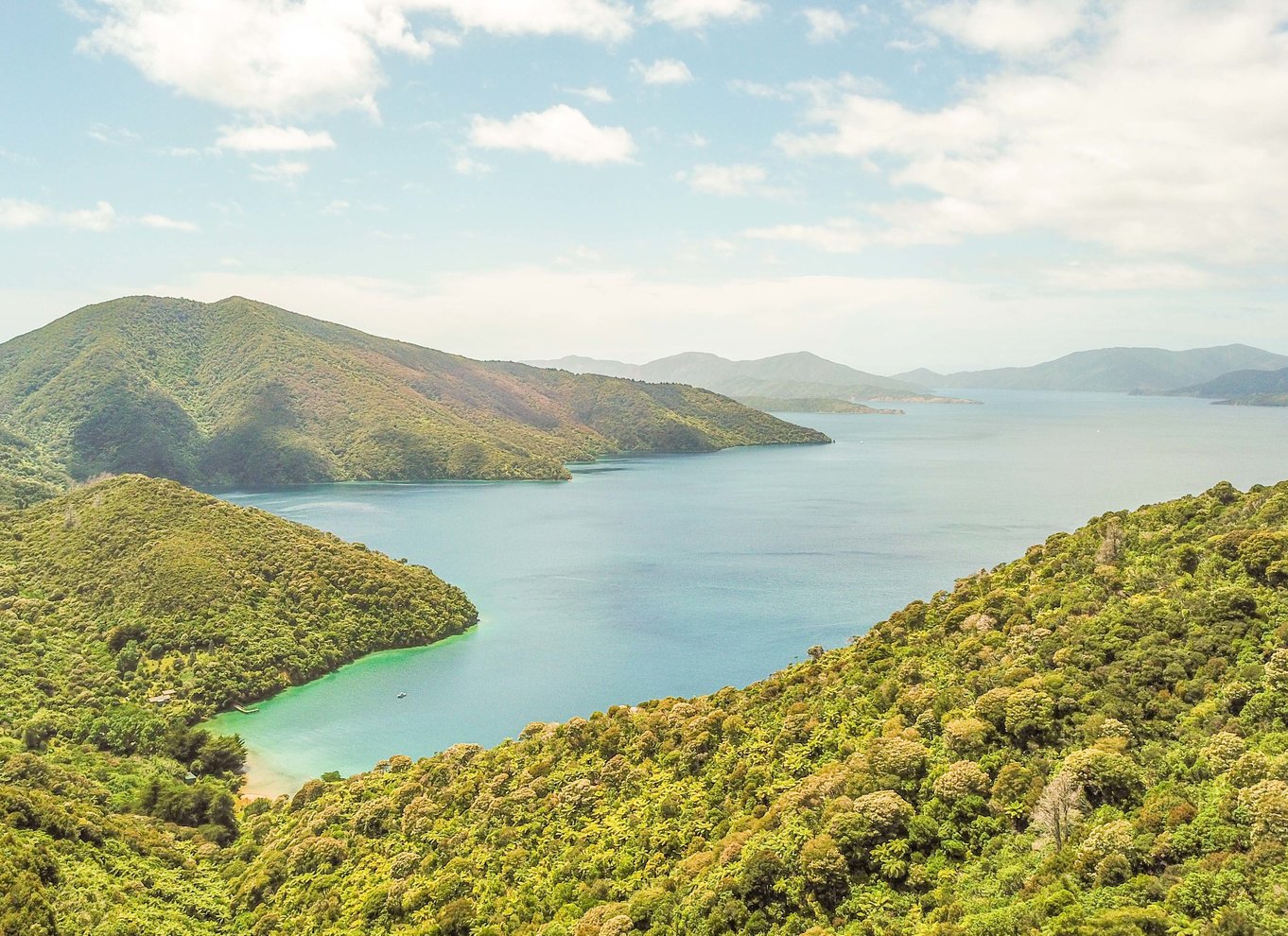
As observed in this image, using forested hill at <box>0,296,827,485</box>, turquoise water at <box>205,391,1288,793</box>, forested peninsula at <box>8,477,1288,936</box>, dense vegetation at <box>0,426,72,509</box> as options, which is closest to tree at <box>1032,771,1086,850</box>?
forested peninsula at <box>8,477,1288,936</box>

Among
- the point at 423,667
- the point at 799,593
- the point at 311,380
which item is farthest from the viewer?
the point at 311,380

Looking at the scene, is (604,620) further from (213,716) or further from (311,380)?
(311,380)

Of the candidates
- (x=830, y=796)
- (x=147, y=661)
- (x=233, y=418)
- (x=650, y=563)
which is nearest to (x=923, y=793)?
(x=830, y=796)

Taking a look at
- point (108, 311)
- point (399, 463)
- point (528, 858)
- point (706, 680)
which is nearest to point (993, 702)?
point (528, 858)

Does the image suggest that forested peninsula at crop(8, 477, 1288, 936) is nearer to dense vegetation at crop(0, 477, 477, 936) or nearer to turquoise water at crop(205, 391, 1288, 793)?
dense vegetation at crop(0, 477, 477, 936)

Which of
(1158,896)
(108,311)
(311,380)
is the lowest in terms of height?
(1158,896)

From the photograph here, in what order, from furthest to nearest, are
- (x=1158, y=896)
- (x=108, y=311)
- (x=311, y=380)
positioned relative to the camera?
(x=108, y=311) < (x=311, y=380) < (x=1158, y=896)
